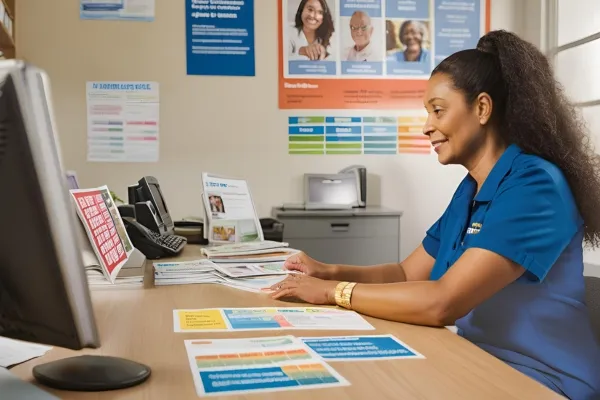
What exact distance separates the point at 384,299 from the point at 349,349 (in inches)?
12.0

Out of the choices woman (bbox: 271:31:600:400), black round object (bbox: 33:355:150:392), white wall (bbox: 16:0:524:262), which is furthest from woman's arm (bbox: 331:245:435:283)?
white wall (bbox: 16:0:524:262)

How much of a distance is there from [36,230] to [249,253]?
1448mm

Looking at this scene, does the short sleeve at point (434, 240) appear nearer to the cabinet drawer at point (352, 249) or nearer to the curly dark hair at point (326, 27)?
the cabinet drawer at point (352, 249)

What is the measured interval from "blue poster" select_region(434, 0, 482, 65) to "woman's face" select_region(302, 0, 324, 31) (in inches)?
31.0

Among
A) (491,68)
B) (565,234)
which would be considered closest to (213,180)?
(491,68)

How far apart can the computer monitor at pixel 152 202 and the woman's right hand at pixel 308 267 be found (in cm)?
86

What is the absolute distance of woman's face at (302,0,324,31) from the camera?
4.05m

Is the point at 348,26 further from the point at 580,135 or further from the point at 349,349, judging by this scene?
the point at 349,349

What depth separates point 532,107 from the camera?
151 centimetres

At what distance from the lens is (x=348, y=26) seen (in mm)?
4113

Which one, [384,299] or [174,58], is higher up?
[174,58]

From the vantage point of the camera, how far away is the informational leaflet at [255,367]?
0.84 m

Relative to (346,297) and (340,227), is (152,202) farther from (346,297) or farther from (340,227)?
(346,297)

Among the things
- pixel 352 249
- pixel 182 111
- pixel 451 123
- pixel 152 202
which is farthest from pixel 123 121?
pixel 451 123
